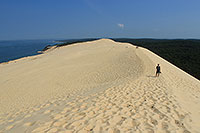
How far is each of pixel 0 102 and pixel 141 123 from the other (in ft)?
29.5

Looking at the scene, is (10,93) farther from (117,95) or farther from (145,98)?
(145,98)

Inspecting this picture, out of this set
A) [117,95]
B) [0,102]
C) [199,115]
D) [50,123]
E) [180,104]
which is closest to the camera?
[50,123]

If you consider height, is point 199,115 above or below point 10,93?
above

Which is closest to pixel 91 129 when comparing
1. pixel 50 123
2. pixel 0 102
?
pixel 50 123

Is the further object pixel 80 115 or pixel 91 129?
pixel 80 115

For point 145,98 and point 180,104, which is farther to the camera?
point 145,98

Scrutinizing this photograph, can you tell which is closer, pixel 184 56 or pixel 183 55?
pixel 184 56

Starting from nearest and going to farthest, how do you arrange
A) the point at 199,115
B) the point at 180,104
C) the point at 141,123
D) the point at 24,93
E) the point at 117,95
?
the point at 141,123 < the point at 199,115 < the point at 180,104 < the point at 117,95 < the point at 24,93

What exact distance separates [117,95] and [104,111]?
1693 millimetres

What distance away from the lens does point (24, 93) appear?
970 centimetres

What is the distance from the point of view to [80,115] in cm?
463

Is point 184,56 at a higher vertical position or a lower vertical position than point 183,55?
lower

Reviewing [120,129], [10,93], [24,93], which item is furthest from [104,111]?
[10,93]

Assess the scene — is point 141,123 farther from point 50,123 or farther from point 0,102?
point 0,102
